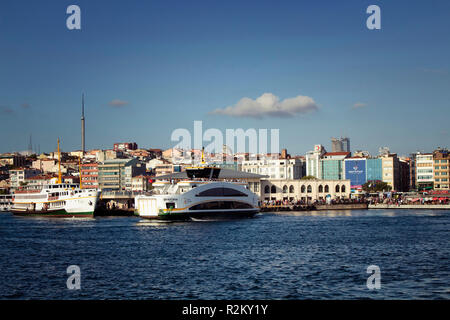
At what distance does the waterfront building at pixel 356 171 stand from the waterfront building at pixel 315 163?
9.30 m

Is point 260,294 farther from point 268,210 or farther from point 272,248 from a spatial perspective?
point 268,210

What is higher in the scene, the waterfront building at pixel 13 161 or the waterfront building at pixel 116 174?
the waterfront building at pixel 13 161

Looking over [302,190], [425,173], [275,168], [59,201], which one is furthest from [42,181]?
[425,173]

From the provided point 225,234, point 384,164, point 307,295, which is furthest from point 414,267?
point 384,164

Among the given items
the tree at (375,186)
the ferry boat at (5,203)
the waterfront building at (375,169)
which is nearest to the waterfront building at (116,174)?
the ferry boat at (5,203)

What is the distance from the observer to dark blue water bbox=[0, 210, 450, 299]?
20188 millimetres

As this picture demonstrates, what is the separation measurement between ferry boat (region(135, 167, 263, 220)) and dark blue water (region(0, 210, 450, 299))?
48.3 ft

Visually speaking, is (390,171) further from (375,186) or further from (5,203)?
(5,203)

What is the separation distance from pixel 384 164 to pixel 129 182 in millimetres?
65094

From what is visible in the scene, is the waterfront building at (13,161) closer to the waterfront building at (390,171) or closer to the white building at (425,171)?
the waterfront building at (390,171)

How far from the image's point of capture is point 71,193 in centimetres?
7731

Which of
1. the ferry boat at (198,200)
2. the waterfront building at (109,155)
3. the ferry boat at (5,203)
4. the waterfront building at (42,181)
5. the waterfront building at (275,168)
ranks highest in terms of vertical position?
the waterfront building at (109,155)

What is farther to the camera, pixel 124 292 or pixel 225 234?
pixel 225 234

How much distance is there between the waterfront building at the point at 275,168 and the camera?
15062 centimetres
